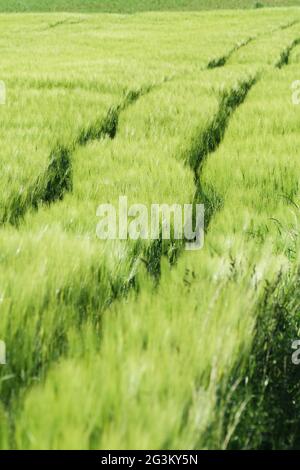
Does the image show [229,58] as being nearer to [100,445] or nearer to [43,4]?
[100,445]

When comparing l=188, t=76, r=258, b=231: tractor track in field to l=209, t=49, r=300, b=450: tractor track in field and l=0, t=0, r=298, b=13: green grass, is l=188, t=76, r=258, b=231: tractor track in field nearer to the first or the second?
l=209, t=49, r=300, b=450: tractor track in field

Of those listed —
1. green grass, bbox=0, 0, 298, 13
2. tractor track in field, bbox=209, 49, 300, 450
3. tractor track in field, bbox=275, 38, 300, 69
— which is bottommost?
tractor track in field, bbox=209, 49, 300, 450

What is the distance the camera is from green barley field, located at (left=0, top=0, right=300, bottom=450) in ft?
2.82

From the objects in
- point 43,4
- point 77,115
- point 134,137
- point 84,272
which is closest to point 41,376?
point 84,272

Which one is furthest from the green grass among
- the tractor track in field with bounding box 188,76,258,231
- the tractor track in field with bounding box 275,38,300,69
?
the tractor track in field with bounding box 188,76,258,231

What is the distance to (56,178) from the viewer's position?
3758mm

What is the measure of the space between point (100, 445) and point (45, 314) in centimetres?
55

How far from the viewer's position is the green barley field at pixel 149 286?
0.86 metres

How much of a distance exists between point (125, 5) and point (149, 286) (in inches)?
2035

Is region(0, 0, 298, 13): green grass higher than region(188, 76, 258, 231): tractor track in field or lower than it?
higher

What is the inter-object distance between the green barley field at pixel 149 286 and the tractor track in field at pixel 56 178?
2 centimetres

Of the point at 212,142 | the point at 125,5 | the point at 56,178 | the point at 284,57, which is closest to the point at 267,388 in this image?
the point at 56,178

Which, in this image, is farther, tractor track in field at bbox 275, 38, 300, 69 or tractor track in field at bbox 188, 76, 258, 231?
tractor track in field at bbox 275, 38, 300, 69

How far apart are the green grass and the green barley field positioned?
45765 millimetres
